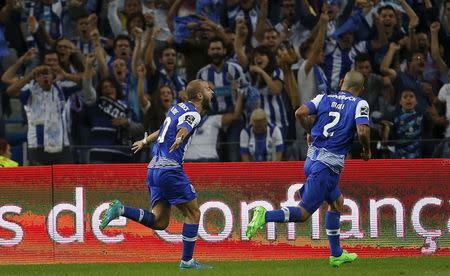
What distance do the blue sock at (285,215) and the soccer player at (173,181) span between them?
1.01 metres

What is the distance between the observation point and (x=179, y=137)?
12.4 meters

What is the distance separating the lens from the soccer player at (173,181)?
12.8 m

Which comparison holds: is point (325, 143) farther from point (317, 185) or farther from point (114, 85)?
point (114, 85)

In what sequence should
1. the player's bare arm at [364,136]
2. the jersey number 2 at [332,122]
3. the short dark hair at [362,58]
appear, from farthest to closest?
the short dark hair at [362,58] < the jersey number 2 at [332,122] < the player's bare arm at [364,136]

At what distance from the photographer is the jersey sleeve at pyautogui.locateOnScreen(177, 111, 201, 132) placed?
493 inches

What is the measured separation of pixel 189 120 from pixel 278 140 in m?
5.35

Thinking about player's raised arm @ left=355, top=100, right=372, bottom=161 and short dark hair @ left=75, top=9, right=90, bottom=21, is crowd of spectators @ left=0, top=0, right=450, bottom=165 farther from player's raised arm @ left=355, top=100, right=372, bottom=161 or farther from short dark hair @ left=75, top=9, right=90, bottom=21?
player's raised arm @ left=355, top=100, right=372, bottom=161

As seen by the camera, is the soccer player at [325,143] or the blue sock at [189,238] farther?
the blue sock at [189,238]

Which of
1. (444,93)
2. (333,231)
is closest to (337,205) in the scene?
(333,231)

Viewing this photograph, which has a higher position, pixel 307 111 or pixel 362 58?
pixel 362 58

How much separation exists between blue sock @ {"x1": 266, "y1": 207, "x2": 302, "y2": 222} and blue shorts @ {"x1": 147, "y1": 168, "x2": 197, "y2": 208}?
3.46 feet

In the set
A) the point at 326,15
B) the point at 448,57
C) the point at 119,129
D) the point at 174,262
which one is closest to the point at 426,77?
the point at 448,57

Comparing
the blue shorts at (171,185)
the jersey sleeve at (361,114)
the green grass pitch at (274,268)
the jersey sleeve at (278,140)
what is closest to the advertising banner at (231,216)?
the green grass pitch at (274,268)

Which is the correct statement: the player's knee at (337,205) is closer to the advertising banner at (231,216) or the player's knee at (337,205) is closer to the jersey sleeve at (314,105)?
the jersey sleeve at (314,105)
